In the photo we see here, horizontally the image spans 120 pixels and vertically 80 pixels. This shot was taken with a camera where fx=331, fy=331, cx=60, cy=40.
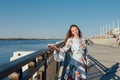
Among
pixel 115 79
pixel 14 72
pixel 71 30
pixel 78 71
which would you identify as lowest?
pixel 115 79

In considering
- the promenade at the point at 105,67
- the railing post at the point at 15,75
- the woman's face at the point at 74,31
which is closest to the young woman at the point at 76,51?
the woman's face at the point at 74,31

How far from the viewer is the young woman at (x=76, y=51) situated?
21.4ft

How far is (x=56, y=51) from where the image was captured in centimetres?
681

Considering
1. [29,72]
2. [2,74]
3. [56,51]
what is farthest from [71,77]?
[2,74]

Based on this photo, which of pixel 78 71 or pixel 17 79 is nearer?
pixel 17 79

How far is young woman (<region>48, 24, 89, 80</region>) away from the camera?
6.52 meters

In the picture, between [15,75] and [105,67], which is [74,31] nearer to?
[15,75]

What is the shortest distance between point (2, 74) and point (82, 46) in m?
3.75

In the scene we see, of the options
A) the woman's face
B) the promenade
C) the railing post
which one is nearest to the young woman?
the woman's face

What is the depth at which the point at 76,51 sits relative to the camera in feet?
21.5

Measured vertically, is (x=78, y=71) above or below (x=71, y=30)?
below

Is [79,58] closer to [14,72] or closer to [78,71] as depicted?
[78,71]

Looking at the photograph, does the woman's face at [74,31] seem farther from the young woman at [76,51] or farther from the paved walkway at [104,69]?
the paved walkway at [104,69]

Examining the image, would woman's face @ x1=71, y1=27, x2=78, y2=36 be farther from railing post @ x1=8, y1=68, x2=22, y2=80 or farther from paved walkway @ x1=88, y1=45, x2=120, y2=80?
paved walkway @ x1=88, y1=45, x2=120, y2=80
